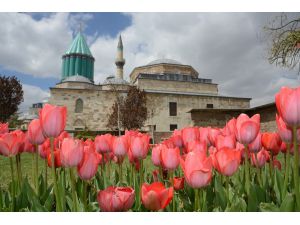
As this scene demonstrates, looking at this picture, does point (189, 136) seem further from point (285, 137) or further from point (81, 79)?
point (81, 79)

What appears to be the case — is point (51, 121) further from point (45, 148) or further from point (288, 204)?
point (288, 204)

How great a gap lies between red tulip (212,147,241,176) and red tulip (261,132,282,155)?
423 mm

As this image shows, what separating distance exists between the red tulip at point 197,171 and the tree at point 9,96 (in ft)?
79.6

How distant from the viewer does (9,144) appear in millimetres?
1199

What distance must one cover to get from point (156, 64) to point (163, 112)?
27.1 feet

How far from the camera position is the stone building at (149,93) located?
87.1ft

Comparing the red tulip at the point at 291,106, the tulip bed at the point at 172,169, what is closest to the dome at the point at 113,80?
the tulip bed at the point at 172,169

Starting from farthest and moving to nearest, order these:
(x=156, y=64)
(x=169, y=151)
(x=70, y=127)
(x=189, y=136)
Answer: (x=156, y=64) → (x=70, y=127) → (x=189, y=136) → (x=169, y=151)

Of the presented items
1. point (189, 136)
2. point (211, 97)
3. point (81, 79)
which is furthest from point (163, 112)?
point (189, 136)

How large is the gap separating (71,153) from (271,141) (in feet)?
3.33

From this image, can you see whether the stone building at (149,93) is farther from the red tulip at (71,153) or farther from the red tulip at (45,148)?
the red tulip at (71,153)

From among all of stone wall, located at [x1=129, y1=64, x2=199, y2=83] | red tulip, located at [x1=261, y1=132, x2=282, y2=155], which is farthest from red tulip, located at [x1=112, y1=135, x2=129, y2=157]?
stone wall, located at [x1=129, y1=64, x2=199, y2=83]

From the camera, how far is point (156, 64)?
3303cm

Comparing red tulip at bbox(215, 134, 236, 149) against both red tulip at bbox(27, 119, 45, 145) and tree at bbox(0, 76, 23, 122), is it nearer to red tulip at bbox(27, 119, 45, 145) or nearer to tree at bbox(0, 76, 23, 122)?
red tulip at bbox(27, 119, 45, 145)
